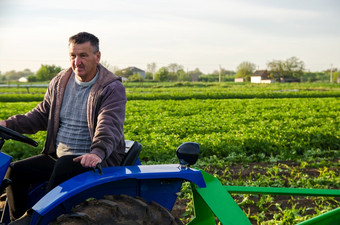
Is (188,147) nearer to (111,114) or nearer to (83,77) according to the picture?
(111,114)

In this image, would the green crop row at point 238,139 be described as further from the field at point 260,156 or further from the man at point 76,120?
the man at point 76,120

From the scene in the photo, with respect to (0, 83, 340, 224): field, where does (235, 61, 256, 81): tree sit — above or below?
above

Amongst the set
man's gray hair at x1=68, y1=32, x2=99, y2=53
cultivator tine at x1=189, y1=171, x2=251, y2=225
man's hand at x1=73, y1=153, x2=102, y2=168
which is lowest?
cultivator tine at x1=189, y1=171, x2=251, y2=225

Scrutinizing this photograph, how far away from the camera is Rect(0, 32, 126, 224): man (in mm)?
2184

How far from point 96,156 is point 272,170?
4.25 meters

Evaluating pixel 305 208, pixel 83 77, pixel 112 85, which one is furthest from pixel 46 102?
pixel 305 208

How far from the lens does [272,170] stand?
5.62 meters

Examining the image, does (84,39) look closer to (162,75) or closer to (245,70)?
(162,75)

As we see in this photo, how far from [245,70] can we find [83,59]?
95.0 m

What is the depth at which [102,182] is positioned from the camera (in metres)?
1.75

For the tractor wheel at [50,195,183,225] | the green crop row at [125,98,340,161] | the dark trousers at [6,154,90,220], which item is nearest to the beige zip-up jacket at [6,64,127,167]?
the dark trousers at [6,154,90,220]

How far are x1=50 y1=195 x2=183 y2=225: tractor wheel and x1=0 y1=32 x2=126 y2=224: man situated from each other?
33 centimetres

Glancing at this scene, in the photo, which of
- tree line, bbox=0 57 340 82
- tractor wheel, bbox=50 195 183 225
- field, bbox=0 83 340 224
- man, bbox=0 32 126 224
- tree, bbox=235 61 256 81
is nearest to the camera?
tractor wheel, bbox=50 195 183 225

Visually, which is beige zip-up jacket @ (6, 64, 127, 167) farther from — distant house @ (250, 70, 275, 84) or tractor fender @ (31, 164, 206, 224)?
distant house @ (250, 70, 275, 84)
